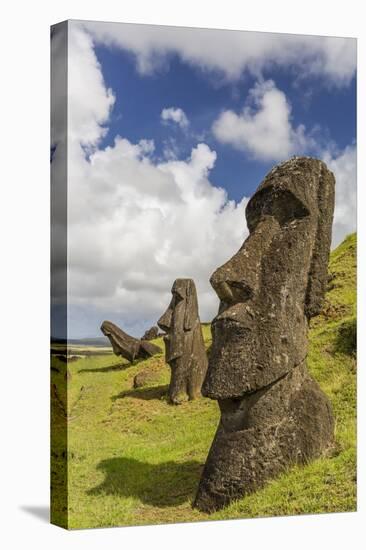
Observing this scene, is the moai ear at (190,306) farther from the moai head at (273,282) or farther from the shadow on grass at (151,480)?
the moai head at (273,282)

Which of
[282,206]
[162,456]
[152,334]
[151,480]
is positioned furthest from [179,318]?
[152,334]

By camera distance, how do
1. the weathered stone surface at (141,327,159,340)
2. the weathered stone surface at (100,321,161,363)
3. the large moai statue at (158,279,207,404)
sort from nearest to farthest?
the large moai statue at (158,279,207,404), the weathered stone surface at (100,321,161,363), the weathered stone surface at (141,327,159,340)

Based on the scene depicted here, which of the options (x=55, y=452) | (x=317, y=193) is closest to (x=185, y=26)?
(x=317, y=193)

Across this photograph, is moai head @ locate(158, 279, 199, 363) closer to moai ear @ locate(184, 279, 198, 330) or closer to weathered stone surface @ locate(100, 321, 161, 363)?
moai ear @ locate(184, 279, 198, 330)

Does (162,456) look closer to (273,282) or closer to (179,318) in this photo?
A: (273,282)

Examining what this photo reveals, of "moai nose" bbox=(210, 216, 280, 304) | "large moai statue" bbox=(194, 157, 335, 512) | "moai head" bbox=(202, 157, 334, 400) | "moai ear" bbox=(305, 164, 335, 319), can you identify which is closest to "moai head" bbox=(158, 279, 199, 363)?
"moai head" bbox=(202, 157, 334, 400)

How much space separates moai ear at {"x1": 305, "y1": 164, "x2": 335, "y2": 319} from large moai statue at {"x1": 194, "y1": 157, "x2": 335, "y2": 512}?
23 millimetres

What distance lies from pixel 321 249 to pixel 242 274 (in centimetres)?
149

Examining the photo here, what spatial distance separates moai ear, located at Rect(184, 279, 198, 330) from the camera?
20609 millimetres

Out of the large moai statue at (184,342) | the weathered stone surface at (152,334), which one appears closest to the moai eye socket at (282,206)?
the large moai statue at (184,342)

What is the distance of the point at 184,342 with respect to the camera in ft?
69.1

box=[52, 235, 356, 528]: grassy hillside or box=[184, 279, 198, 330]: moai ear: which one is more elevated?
box=[184, 279, 198, 330]: moai ear

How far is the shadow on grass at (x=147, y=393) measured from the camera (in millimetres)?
21078

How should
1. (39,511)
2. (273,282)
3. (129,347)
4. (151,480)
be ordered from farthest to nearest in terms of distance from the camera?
1. (129,347)
2. (151,480)
3. (39,511)
4. (273,282)
